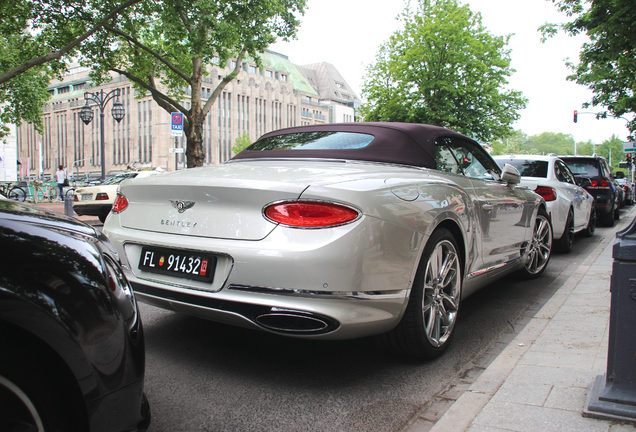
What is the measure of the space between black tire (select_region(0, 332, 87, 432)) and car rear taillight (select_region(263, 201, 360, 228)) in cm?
130

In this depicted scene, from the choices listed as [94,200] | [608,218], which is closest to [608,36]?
[608,218]

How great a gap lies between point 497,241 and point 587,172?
9859 mm

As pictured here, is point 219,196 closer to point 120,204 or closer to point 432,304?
point 120,204

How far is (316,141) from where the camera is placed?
13.2 ft

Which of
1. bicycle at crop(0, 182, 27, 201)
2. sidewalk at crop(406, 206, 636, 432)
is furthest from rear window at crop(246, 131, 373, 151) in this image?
bicycle at crop(0, 182, 27, 201)

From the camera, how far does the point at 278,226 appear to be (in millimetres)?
2629

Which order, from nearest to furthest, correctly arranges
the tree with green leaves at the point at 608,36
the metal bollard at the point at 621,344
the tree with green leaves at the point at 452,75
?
the metal bollard at the point at 621,344 < the tree with green leaves at the point at 608,36 < the tree with green leaves at the point at 452,75

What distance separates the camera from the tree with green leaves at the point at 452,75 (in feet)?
96.2

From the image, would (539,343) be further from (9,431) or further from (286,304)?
(9,431)

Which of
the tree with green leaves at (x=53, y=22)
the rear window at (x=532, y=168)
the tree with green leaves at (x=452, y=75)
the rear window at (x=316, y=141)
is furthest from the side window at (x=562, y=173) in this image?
the tree with green leaves at (x=452, y=75)

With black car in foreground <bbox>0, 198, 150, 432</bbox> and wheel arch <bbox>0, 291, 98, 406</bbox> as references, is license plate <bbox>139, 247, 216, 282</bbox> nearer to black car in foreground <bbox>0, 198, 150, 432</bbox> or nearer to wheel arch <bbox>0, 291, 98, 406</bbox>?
black car in foreground <bbox>0, 198, 150, 432</bbox>

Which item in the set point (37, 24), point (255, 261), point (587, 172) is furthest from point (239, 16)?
point (255, 261)

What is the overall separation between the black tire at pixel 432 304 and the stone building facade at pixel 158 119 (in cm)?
7788

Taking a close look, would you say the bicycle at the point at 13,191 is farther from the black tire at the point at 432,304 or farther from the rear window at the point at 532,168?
the black tire at the point at 432,304
